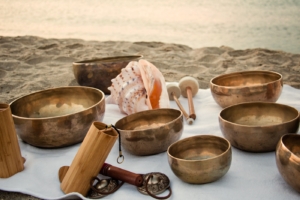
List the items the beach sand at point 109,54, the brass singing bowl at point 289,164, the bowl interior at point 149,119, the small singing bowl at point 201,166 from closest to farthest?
the brass singing bowl at point 289,164
the small singing bowl at point 201,166
the bowl interior at point 149,119
the beach sand at point 109,54

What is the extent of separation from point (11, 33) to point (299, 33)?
320 centimetres

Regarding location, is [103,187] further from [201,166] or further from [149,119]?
[149,119]

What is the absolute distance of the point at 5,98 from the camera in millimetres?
2107

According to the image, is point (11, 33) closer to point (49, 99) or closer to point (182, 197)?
point (49, 99)

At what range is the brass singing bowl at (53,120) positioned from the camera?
1309 millimetres

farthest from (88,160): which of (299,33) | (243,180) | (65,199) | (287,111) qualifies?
(299,33)

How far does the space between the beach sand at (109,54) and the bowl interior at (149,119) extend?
87cm

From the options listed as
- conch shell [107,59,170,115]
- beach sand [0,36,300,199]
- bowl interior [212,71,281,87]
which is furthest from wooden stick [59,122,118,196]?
beach sand [0,36,300,199]

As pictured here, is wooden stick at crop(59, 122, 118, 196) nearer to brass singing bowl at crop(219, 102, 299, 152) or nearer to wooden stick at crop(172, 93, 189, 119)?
brass singing bowl at crop(219, 102, 299, 152)

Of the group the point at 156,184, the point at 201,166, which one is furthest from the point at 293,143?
the point at 156,184

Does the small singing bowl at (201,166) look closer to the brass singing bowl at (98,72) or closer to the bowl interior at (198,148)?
the bowl interior at (198,148)

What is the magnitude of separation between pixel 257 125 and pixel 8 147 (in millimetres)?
835

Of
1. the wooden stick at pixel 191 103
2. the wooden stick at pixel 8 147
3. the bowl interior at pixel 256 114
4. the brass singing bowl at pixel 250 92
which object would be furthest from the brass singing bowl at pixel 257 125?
the wooden stick at pixel 8 147

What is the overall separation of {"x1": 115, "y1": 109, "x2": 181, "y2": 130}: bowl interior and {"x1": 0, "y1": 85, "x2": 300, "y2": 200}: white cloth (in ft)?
0.36
